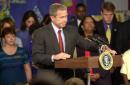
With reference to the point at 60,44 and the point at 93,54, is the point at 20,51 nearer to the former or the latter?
the point at 93,54

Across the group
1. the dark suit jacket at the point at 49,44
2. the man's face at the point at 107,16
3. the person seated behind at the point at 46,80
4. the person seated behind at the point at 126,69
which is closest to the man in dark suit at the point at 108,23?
the man's face at the point at 107,16

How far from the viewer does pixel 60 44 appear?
3359mm

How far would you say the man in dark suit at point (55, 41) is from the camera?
3.21 meters

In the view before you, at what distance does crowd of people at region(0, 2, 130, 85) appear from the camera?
10.7 feet

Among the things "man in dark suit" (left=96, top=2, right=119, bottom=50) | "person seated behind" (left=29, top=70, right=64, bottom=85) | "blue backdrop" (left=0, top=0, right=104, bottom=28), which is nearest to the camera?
"person seated behind" (left=29, top=70, right=64, bottom=85)

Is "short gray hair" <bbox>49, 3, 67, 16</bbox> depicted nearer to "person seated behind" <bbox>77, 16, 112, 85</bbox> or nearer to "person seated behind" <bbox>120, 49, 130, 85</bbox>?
"person seated behind" <bbox>77, 16, 112, 85</bbox>

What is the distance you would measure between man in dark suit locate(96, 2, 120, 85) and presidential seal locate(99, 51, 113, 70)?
2.07 m

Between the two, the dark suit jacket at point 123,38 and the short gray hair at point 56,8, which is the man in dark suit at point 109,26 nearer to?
the dark suit jacket at point 123,38

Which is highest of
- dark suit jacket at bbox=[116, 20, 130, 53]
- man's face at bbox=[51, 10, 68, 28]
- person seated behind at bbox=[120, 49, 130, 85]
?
man's face at bbox=[51, 10, 68, 28]

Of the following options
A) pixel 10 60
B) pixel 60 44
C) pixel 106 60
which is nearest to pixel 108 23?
pixel 10 60

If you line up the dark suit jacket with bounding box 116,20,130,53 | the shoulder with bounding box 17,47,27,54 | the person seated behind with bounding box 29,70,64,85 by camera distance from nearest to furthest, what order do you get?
the person seated behind with bounding box 29,70,64,85, the shoulder with bounding box 17,47,27,54, the dark suit jacket with bounding box 116,20,130,53

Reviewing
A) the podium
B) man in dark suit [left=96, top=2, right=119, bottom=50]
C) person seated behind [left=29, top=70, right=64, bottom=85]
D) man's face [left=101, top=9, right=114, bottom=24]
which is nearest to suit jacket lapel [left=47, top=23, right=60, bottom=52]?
the podium

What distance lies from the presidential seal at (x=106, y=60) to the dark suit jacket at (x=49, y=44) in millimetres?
328

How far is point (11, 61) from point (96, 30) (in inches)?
46.0
